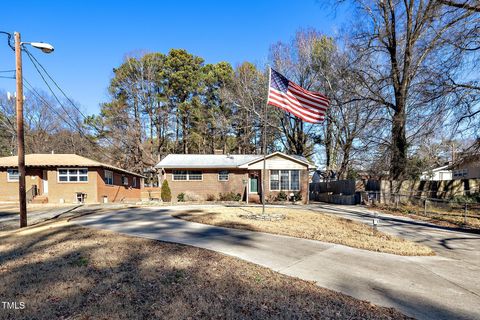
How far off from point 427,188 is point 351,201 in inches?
205

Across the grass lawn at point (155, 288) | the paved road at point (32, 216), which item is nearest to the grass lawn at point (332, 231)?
the grass lawn at point (155, 288)

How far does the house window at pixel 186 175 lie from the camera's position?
76.8ft

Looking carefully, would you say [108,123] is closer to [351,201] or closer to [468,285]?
[351,201]

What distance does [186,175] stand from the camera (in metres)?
23.5

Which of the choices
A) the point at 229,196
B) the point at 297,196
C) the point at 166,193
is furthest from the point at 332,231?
the point at 166,193

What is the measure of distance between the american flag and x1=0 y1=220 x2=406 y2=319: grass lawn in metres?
6.84

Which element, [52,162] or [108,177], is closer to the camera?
[52,162]

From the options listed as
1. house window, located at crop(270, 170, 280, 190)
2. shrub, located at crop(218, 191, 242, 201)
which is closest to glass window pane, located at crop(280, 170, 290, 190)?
house window, located at crop(270, 170, 280, 190)

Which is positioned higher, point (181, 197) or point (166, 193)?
point (166, 193)

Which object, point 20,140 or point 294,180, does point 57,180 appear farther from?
point 294,180

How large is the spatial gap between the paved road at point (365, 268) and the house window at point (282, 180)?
14.0 metres

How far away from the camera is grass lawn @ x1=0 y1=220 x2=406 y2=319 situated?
3.75 meters

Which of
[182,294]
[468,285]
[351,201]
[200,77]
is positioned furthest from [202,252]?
[200,77]

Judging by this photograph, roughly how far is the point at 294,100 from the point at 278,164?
38.4 ft
